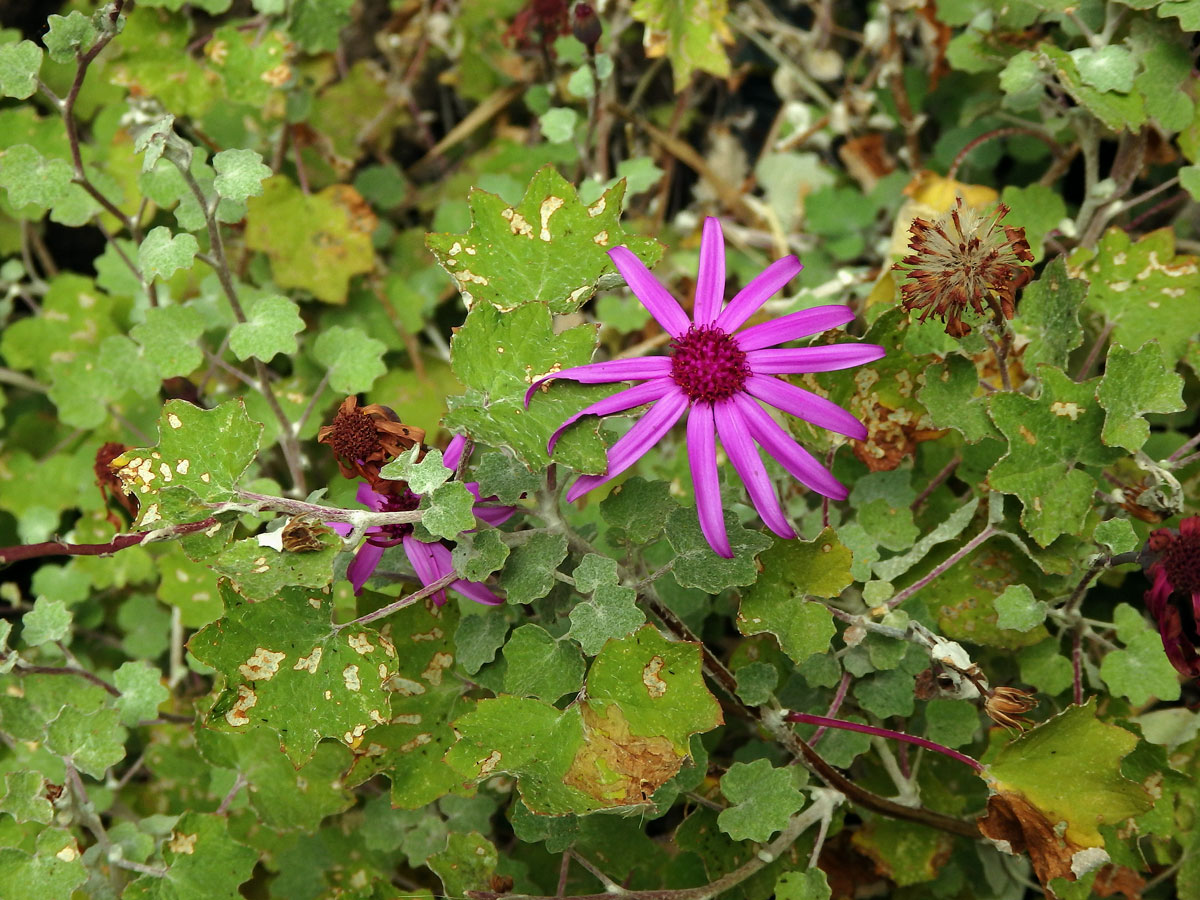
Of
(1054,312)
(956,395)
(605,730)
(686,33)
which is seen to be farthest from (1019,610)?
(686,33)

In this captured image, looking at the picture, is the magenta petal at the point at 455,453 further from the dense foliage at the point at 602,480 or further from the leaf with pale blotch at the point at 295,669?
the leaf with pale blotch at the point at 295,669

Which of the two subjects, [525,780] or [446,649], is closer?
[525,780]

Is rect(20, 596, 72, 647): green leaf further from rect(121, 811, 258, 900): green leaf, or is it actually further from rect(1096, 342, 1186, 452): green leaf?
rect(1096, 342, 1186, 452): green leaf

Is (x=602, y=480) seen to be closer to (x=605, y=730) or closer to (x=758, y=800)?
(x=605, y=730)

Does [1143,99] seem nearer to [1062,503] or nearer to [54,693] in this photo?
[1062,503]

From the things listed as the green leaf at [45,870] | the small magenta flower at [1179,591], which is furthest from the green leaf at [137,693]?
the small magenta flower at [1179,591]

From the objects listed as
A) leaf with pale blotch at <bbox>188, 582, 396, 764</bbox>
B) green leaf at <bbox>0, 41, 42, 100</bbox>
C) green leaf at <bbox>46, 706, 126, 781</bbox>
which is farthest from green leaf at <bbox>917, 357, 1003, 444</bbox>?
green leaf at <bbox>0, 41, 42, 100</bbox>

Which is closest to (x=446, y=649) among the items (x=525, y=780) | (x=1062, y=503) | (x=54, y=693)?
(x=525, y=780)
